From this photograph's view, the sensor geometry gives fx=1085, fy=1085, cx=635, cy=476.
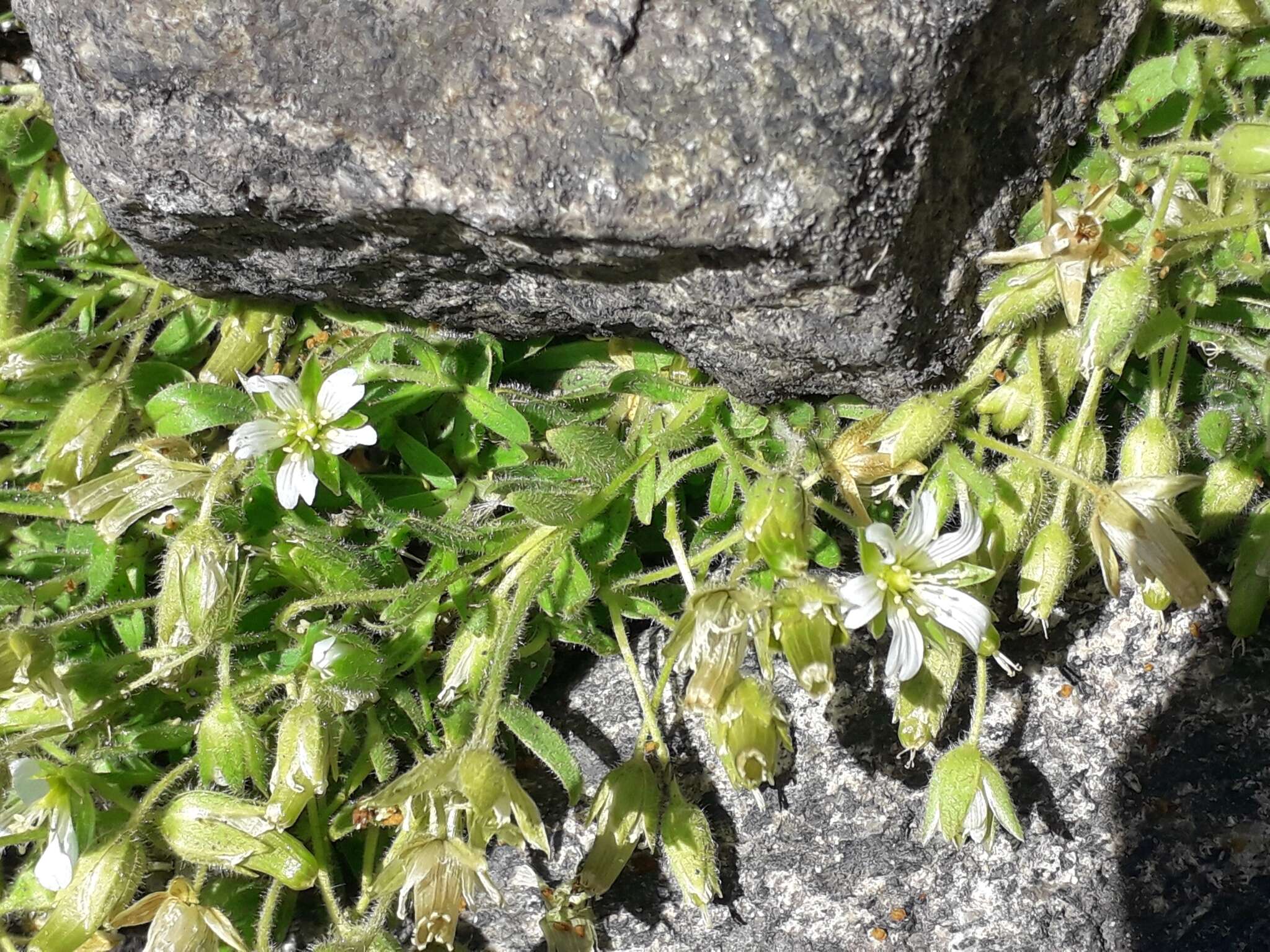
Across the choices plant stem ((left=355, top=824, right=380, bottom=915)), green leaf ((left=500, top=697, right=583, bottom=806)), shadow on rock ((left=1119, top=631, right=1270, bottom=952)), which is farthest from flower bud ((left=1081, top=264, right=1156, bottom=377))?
plant stem ((left=355, top=824, right=380, bottom=915))

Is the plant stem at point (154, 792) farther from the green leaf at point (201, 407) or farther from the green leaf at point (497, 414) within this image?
the green leaf at point (497, 414)

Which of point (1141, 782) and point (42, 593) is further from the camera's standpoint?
point (42, 593)

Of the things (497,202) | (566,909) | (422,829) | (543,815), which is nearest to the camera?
(497,202)

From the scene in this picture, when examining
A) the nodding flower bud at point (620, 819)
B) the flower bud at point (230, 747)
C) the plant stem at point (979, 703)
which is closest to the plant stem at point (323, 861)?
the flower bud at point (230, 747)

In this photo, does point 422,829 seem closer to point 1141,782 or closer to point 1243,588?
point 1141,782

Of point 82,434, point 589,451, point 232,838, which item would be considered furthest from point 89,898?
point 589,451

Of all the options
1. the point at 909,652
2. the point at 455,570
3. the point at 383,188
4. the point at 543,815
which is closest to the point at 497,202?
the point at 383,188

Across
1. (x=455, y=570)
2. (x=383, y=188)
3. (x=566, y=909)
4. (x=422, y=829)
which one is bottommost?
(x=566, y=909)
